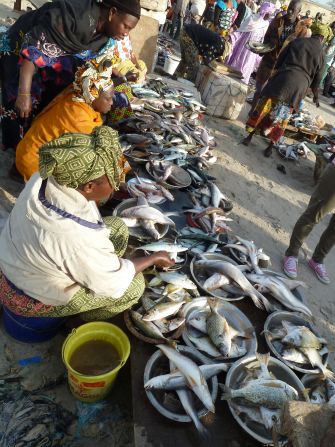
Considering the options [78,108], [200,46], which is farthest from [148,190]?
[200,46]

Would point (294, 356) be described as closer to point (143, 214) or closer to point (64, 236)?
point (143, 214)

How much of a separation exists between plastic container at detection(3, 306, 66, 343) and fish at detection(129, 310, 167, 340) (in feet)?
1.74

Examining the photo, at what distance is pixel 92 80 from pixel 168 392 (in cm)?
264

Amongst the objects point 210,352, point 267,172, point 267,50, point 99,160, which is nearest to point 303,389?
point 210,352

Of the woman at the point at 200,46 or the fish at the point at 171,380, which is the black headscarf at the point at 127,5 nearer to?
the fish at the point at 171,380

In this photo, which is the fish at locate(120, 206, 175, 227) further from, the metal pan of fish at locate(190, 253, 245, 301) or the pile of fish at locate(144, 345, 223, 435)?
the pile of fish at locate(144, 345, 223, 435)

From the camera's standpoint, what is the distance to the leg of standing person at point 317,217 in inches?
149

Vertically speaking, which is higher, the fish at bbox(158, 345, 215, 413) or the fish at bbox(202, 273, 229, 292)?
the fish at bbox(202, 273, 229, 292)

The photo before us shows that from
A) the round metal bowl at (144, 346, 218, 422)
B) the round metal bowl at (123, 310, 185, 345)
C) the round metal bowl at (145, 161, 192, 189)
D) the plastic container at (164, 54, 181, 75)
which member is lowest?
the round metal bowl at (144, 346, 218, 422)

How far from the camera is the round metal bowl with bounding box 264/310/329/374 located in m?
2.48

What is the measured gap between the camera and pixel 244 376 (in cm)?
226

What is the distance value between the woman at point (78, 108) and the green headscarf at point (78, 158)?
4.80 feet

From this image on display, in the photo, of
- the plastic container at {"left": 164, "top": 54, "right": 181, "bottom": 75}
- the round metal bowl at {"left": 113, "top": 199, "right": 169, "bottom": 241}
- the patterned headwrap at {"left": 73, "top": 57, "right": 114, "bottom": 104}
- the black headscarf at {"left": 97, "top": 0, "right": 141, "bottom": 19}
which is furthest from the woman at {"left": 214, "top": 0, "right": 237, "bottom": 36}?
the round metal bowl at {"left": 113, "top": 199, "right": 169, "bottom": 241}

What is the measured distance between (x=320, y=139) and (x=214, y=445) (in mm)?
8011
